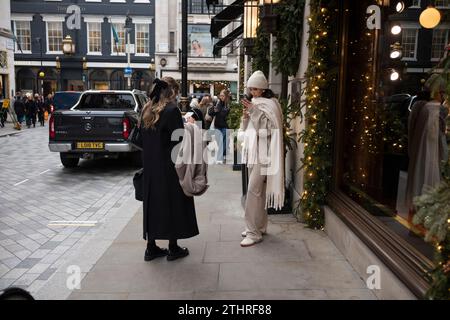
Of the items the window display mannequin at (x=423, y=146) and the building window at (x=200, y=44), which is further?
the building window at (x=200, y=44)

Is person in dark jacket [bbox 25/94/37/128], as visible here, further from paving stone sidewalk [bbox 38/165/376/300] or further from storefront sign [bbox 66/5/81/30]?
paving stone sidewalk [bbox 38/165/376/300]

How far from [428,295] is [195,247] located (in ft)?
10.1

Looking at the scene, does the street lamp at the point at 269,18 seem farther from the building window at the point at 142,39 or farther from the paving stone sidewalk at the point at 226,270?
the building window at the point at 142,39

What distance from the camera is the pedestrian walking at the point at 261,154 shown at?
18.1 ft

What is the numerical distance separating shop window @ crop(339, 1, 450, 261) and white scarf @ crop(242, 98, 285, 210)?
96 cm

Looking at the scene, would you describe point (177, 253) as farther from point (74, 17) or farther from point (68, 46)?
point (74, 17)

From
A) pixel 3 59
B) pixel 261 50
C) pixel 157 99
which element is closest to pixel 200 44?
pixel 3 59

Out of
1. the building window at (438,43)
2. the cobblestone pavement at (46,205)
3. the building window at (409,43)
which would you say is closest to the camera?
the building window at (438,43)

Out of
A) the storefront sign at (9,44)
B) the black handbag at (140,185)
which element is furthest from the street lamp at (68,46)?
the black handbag at (140,185)

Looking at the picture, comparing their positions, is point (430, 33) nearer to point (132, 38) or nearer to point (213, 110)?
point (213, 110)

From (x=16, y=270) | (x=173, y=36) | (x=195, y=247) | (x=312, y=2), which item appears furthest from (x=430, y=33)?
(x=173, y=36)

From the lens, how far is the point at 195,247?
5523mm

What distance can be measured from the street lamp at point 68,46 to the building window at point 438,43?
37399 millimetres

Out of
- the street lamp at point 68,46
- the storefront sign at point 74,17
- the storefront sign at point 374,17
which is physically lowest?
the storefront sign at point 374,17
